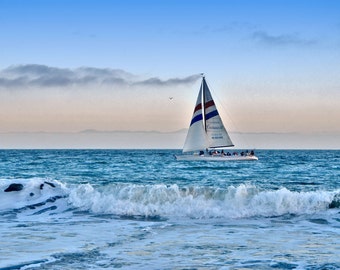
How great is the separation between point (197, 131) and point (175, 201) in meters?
57.1

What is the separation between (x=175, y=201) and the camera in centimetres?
2155

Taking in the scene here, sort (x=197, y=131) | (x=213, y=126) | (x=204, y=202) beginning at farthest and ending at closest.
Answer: (x=197, y=131), (x=213, y=126), (x=204, y=202)

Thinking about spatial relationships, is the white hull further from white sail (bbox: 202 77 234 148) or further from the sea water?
the sea water

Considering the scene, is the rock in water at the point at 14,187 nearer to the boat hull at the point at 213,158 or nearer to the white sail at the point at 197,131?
the boat hull at the point at 213,158

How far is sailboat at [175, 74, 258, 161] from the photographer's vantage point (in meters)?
76.8

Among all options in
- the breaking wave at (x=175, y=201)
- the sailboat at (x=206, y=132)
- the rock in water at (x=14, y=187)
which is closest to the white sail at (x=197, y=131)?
the sailboat at (x=206, y=132)

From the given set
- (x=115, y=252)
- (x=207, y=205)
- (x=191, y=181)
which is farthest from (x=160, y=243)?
(x=191, y=181)

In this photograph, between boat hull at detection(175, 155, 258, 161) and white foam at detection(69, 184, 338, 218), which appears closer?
white foam at detection(69, 184, 338, 218)

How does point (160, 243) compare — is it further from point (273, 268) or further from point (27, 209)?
point (27, 209)

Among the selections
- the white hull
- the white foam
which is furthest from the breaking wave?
the white hull

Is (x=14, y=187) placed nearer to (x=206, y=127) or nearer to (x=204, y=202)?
(x=204, y=202)

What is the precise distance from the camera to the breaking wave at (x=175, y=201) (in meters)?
20.4

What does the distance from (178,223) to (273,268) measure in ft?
24.5

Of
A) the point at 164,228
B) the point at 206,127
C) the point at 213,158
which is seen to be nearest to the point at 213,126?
the point at 206,127
